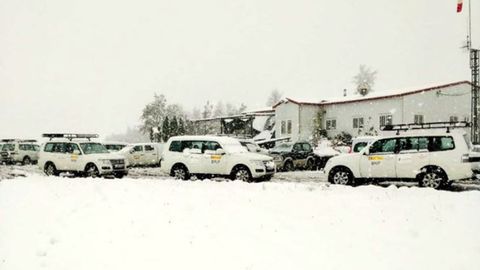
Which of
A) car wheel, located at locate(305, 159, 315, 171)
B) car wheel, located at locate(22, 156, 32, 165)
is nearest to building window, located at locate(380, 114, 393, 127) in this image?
car wheel, located at locate(305, 159, 315, 171)

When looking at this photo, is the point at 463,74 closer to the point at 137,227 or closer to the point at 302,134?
the point at 137,227

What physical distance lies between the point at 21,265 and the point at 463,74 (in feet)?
28.0

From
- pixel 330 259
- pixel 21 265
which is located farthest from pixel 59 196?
pixel 330 259

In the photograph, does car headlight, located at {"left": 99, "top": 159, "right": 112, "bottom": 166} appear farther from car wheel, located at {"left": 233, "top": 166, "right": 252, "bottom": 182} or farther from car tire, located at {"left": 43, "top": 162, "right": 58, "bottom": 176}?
car wheel, located at {"left": 233, "top": 166, "right": 252, "bottom": 182}

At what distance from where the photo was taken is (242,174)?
48.2 ft

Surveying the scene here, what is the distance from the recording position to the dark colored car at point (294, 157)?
21.1m

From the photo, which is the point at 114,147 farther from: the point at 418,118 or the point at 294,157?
the point at 418,118

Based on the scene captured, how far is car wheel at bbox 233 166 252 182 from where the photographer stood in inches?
577

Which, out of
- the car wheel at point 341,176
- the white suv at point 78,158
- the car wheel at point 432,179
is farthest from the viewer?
the white suv at point 78,158

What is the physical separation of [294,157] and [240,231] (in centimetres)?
1476

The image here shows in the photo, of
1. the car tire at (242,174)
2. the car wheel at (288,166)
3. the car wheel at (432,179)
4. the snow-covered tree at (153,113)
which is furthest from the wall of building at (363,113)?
the snow-covered tree at (153,113)

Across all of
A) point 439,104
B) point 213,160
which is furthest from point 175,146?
point 439,104

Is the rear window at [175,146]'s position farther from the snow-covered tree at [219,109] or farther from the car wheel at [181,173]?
the snow-covered tree at [219,109]

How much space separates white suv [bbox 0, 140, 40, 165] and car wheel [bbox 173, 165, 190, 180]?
18.4m
